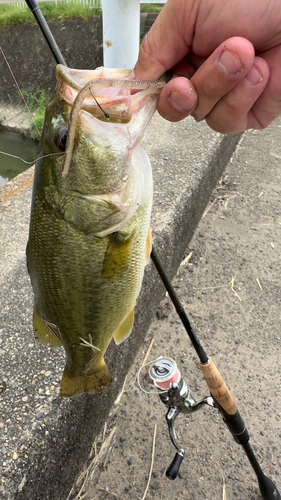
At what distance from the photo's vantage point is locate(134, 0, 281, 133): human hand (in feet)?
3.69

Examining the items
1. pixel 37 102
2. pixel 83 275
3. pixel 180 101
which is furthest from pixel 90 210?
pixel 37 102

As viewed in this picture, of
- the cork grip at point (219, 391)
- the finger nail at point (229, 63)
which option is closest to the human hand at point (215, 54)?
the finger nail at point (229, 63)

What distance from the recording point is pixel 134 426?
2357mm

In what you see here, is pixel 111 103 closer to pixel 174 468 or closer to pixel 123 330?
pixel 123 330

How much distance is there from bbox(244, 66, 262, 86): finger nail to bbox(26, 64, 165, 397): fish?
0.31 metres

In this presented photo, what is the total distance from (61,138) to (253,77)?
665 millimetres

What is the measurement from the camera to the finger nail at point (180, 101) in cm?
117

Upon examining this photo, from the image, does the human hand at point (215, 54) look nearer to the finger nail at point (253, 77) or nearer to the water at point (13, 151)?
the finger nail at point (253, 77)

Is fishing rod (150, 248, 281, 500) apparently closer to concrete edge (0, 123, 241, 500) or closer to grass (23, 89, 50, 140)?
concrete edge (0, 123, 241, 500)

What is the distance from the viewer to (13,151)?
29.2 ft

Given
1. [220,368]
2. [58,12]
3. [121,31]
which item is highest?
[121,31]

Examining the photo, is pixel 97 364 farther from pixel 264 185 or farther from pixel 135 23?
pixel 264 185

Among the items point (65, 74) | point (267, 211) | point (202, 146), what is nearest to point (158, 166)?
point (202, 146)

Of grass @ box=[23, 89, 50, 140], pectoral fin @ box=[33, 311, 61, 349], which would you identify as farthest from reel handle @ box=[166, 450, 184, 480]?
grass @ box=[23, 89, 50, 140]
